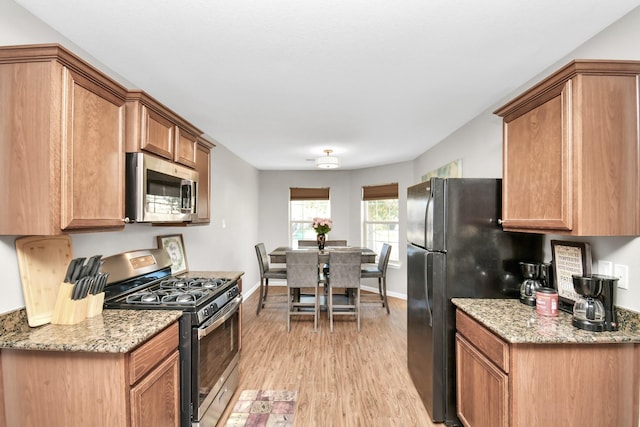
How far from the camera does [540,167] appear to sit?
172 centimetres

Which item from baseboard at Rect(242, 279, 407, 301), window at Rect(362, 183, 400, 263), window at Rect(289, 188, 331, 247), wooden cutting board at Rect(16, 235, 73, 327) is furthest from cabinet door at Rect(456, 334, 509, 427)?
window at Rect(289, 188, 331, 247)

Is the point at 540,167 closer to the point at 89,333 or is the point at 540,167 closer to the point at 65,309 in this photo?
the point at 89,333

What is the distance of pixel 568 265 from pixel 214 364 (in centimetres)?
234

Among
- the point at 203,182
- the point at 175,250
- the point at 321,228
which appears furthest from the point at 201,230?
the point at 321,228

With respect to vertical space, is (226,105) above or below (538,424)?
above

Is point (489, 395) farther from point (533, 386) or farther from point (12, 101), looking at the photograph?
point (12, 101)

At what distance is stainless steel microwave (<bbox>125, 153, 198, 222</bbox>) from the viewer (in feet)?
5.90

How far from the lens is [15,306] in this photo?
1.48 m

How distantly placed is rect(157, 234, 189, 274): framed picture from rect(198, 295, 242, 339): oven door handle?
0.80 meters

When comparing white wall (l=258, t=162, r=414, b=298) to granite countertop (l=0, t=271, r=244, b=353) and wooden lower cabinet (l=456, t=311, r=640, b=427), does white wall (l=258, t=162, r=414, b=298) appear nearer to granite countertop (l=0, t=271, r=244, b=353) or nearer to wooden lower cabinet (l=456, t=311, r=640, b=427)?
granite countertop (l=0, t=271, r=244, b=353)

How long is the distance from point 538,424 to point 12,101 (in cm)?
279

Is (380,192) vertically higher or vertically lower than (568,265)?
higher

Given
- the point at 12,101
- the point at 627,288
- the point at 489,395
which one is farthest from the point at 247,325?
the point at 627,288

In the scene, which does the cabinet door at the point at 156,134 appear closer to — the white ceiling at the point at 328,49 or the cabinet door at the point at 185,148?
the cabinet door at the point at 185,148
